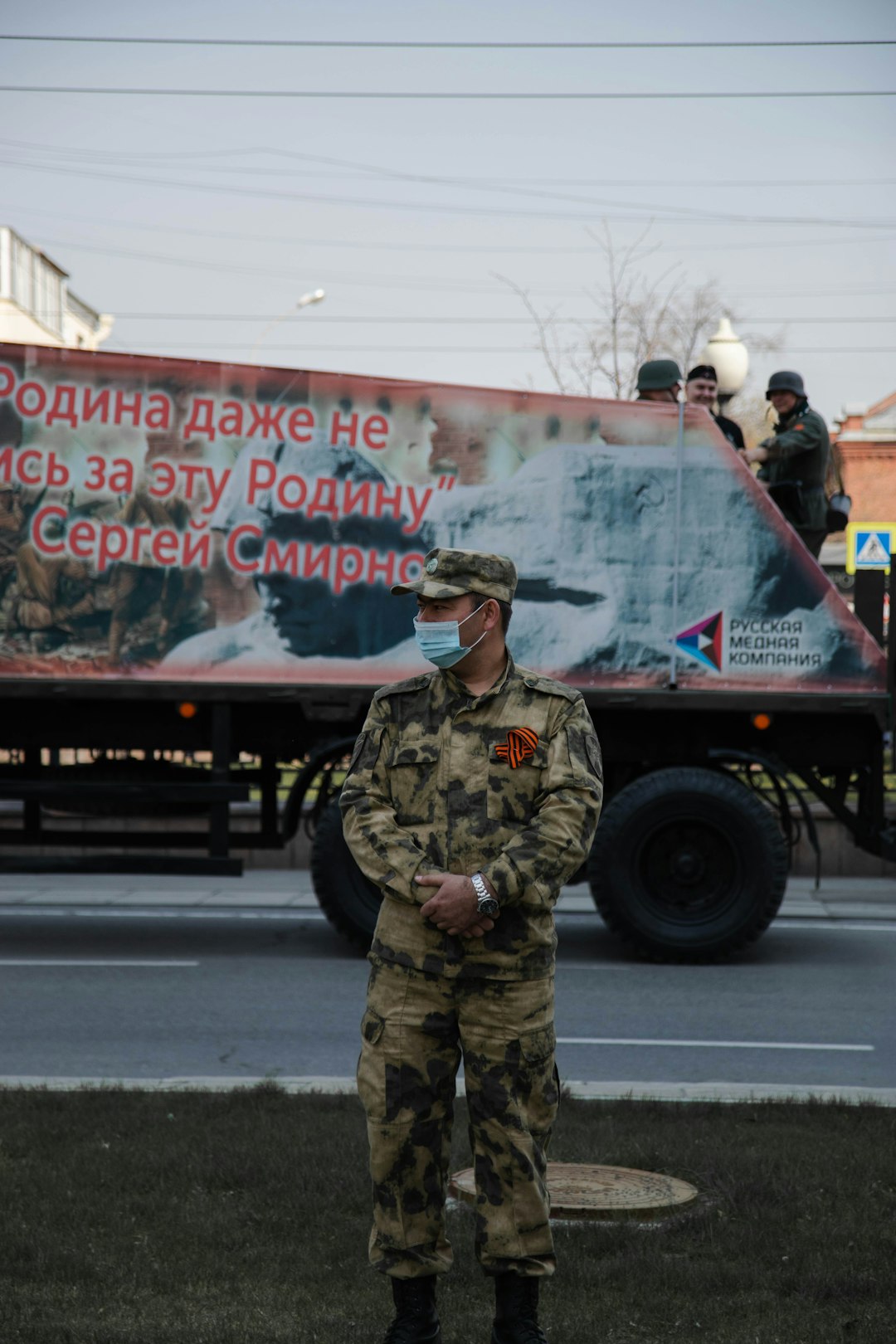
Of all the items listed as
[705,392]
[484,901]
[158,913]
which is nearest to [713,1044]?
[705,392]

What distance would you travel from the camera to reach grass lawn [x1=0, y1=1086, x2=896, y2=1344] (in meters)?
3.79

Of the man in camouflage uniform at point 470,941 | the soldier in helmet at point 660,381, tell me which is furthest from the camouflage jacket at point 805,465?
the man in camouflage uniform at point 470,941

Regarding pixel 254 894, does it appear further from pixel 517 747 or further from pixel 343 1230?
pixel 517 747

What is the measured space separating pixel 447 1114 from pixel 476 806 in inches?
27.6

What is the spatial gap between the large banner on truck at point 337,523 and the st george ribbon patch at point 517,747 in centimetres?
574

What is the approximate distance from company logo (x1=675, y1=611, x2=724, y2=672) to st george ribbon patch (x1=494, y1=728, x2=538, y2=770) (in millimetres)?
5994

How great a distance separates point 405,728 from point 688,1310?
1577 millimetres

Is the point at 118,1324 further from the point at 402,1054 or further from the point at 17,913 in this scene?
the point at 17,913

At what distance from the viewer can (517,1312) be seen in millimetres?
3502

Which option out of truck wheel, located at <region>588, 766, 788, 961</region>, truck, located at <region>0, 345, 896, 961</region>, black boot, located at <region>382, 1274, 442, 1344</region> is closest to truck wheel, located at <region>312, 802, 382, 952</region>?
truck, located at <region>0, 345, 896, 961</region>

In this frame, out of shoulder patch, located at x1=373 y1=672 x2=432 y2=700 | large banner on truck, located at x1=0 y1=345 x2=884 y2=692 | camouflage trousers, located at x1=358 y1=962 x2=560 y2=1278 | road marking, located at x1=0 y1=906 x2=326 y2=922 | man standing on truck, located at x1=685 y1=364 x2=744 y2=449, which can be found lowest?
road marking, located at x1=0 y1=906 x2=326 y2=922

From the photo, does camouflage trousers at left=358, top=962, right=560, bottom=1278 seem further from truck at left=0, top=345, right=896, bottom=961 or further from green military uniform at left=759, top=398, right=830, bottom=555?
green military uniform at left=759, top=398, right=830, bottom=555

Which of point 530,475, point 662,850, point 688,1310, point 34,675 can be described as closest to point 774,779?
point 662,850

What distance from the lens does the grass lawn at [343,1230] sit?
379 cm
